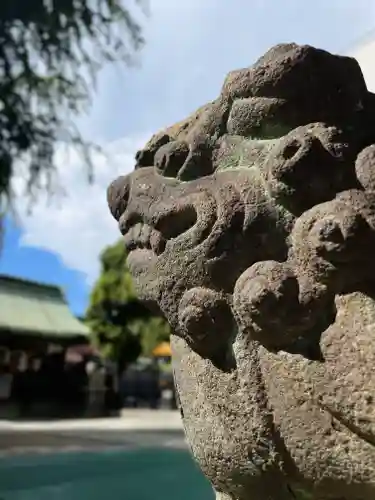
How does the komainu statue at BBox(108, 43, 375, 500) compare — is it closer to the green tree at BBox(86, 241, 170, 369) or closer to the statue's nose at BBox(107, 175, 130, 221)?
the statue's nose at BBox(107, 175, 130, 221)

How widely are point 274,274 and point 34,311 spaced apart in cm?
1131

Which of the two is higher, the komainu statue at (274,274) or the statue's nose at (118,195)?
the statue's nose at (118,195)

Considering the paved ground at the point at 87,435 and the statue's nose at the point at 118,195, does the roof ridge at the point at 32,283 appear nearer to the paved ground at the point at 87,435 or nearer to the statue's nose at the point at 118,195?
the paved ground at the point at 87,435

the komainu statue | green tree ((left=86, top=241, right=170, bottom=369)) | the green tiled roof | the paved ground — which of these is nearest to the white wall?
the komainu statue

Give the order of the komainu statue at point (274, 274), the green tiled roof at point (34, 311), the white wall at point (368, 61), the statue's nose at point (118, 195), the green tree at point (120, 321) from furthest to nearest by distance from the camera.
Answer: the green tree at point (120, 321) → the green tiled roof at point (34, 311) → the white wall at point (368, 61) → the statue's nose at point (118, 195) → the komainu statue at point (274, 274)

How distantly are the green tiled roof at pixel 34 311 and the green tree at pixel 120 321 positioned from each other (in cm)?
383

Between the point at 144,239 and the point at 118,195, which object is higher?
the point at 118,195

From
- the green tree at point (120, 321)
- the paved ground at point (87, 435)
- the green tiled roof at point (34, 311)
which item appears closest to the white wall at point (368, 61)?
the paved ground at point (87, 435)

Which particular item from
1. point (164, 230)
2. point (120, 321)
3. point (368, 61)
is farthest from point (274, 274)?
point (120, 321)

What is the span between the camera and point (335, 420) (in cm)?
98

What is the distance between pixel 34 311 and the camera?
11969 mm

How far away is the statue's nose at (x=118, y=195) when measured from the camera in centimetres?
128

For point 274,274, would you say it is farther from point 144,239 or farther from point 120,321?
point 120,321

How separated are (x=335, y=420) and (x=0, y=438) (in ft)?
24.7
